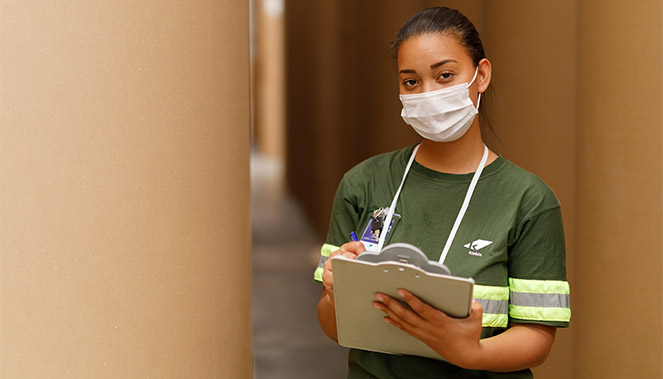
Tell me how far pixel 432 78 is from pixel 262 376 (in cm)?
335

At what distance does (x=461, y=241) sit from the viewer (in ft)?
5.63

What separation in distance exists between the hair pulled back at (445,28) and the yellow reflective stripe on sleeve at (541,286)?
51cm

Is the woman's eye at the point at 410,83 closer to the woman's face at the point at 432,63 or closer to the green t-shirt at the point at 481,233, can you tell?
the woman's face at the point at 432,63

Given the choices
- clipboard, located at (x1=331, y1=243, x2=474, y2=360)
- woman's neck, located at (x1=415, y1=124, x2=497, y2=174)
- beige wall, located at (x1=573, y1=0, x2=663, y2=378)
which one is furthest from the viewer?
beige wall, located at (x1=573, y1=0, x2=663, y2=378)

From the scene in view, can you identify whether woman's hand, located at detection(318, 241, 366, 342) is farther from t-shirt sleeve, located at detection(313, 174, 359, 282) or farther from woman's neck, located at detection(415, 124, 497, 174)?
woman's neck, located at detection(415, 124, 497, 174)

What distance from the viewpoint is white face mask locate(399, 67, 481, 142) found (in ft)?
5.72

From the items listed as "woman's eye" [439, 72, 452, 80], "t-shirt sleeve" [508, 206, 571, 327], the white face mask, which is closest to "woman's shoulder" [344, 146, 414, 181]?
the white face mask

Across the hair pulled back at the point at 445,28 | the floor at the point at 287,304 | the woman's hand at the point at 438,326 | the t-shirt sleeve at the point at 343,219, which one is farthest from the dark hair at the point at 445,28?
the floor at the point at 287,304

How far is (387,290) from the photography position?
5.11ft

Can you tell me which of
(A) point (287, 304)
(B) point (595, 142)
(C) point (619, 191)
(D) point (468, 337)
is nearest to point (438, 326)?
(D) point (468, 337)

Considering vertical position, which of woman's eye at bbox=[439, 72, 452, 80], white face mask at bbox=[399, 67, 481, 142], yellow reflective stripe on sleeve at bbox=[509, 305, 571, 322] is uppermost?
woman's eye at bbox=[439, 72, 452, 80]

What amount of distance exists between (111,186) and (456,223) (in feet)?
2.53

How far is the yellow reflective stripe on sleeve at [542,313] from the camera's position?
1.65 metres

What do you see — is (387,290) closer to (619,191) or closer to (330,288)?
(330,288)
